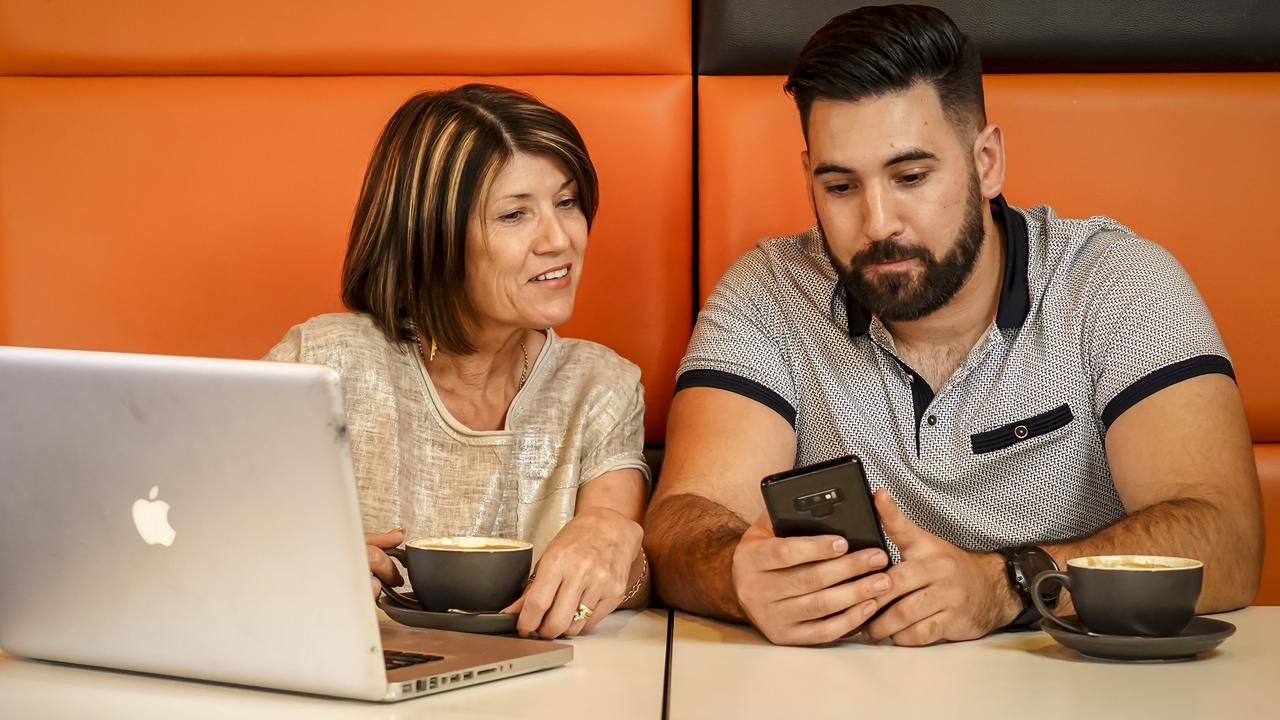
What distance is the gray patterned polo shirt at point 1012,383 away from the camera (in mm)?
1499

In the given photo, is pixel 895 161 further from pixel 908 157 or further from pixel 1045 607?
pixel 1045 607

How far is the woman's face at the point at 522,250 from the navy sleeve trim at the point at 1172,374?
69cm

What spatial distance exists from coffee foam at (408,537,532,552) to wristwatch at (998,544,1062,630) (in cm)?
44

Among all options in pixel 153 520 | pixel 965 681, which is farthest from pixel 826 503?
pixel 153 520

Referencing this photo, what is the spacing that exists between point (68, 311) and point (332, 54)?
0.55 m

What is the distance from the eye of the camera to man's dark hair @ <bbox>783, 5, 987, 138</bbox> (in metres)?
1.50

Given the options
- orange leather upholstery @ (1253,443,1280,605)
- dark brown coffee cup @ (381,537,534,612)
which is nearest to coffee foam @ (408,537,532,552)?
dark brown coffee cup @ (381,537,534,612)

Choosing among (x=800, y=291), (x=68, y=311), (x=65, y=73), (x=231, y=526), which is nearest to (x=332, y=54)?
(x=65, y=73)

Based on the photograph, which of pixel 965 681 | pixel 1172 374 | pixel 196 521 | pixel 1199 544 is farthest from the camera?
pixel 1172 374

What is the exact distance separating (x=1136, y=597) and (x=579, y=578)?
0.46m

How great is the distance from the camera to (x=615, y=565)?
3.81 ft

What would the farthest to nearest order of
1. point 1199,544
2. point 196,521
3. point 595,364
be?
point 595,364 < point 1199,544 < point 196,521

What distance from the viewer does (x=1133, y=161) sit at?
182cm

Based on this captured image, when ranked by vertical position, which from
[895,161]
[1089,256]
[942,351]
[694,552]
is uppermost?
[895,161]
